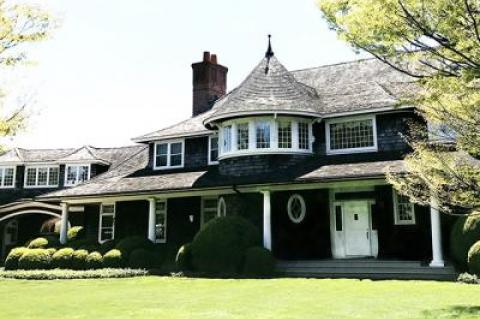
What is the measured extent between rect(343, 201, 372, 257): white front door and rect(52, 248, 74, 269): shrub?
11720 millimetres

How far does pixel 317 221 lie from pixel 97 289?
9.51 metres

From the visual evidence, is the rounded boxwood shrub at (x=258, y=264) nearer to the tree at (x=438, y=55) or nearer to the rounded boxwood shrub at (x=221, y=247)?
the rounded boxwood shrub at (x=221, y=247)

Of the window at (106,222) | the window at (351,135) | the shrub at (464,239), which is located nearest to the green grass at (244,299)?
the shrub at (464,239)

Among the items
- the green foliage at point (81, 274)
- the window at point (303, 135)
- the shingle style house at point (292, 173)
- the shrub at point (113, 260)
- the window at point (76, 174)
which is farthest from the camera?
the window at point (76, 174)

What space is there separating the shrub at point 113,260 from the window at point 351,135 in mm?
9794

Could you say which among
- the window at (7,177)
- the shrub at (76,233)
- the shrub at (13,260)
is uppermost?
the window at (7,177)

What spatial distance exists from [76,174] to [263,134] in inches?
724

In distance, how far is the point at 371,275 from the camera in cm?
1731

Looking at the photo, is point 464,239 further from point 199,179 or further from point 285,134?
point 199,179

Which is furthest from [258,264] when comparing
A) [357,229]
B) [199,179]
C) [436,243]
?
[199,179]

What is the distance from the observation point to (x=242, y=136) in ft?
75.4

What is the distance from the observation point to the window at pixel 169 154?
27.0m

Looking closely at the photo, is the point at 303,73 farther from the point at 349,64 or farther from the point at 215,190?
the point at 215,190

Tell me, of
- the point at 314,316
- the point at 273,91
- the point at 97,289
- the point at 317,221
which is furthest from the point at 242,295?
the point at 273,91
